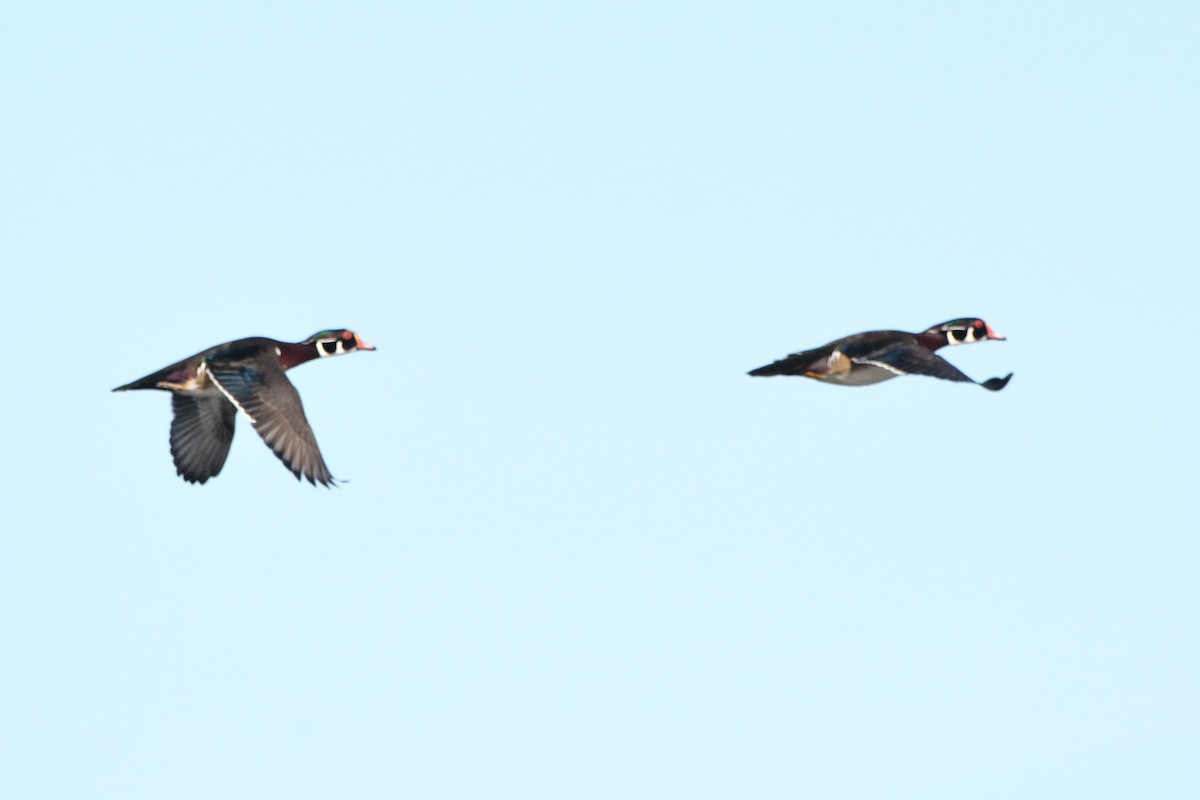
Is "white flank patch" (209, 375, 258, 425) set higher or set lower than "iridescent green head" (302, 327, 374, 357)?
lower

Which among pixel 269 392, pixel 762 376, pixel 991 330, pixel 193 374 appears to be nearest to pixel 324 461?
pixel 269 392

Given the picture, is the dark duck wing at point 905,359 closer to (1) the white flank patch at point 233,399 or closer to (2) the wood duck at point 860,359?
(2) the wood duck at point 860,359

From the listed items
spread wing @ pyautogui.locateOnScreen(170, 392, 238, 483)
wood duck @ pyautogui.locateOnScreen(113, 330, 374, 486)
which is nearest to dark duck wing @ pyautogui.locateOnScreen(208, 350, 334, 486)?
wood duck @ pyautogui.locateOnScreen(113, 330, 374, 486)

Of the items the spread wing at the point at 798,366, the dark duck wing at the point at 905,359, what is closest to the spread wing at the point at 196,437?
the spread wing at the point at 798,366

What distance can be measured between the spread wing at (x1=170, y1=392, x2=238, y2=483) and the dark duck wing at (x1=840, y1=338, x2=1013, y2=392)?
928 centimetres

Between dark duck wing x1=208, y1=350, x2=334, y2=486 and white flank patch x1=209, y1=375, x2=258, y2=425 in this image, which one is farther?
white flank patch x1=209, y1=375, x2=258, y2=425

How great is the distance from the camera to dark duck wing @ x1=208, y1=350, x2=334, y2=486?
26078mm

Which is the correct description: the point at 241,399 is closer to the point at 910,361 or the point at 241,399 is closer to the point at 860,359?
the point at 860,359

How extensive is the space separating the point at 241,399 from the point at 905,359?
9035 millimetres

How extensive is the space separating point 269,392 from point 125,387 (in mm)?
2805

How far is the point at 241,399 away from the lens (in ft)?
87.8

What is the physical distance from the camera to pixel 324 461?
2619 cm

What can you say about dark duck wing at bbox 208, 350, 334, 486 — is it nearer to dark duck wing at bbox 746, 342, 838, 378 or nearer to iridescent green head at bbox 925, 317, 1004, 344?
dark duck wing at bbox 746, 342, 838, 378

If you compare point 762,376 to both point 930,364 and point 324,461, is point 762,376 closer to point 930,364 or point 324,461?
point 930,364
